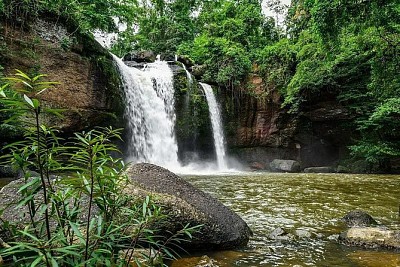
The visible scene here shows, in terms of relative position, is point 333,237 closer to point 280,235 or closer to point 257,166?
point 280,235

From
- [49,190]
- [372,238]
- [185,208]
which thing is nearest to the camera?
[49,190]

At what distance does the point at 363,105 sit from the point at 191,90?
29.2ft

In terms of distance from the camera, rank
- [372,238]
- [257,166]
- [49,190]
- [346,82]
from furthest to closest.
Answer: [257,166], [346,82], [372,238], [49,190]

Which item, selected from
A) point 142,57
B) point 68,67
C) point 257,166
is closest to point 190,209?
point 68,67

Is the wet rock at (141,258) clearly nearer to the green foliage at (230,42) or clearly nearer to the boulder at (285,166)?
the boulder at (285,166)

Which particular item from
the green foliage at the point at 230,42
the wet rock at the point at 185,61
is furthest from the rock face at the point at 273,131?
the wet rock at the point at 185,61

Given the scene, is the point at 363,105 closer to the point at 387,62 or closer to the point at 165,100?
the point at 387,62

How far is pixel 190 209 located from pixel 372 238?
218cm

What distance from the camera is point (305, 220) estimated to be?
5000 mm

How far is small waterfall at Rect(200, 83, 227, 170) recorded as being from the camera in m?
17.7

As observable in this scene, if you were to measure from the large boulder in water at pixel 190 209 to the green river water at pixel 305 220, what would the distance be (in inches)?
6.2

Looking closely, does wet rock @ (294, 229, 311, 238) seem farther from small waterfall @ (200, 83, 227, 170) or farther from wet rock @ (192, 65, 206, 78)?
wet rock @ (192, 65, 206, 78)

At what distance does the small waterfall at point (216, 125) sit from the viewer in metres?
17.7

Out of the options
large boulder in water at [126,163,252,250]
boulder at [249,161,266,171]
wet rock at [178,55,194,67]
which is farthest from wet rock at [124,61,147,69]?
large boulder in water at [126,163,252,250]
